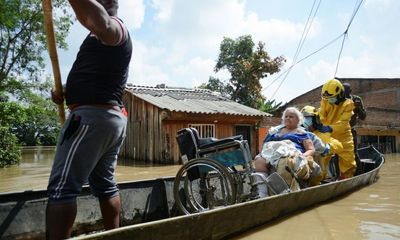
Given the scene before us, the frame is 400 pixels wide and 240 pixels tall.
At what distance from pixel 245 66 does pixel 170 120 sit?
43.0 ft

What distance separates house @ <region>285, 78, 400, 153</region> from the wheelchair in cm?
2091

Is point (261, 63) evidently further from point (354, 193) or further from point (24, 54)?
point (354, 193)

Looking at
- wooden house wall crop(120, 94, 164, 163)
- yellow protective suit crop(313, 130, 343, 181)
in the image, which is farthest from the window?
yellow protective suit crop(313, 130, 343, 181)

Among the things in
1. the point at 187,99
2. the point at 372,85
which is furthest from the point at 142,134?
the point at 372,85

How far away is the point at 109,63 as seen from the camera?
228 centimetres

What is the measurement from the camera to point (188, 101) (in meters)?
18.1

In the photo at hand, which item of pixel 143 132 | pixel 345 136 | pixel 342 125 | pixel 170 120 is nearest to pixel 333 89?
pixel 342 125

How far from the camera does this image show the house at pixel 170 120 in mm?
15484

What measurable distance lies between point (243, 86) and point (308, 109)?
71.3 feet

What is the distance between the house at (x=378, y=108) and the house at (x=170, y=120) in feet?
31.4

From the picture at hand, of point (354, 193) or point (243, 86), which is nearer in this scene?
point (354, 193)

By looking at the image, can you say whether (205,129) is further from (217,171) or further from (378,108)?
(378,108)

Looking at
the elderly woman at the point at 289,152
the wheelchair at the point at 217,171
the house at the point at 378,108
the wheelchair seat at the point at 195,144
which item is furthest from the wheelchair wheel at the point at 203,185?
the house at the point at 378,108

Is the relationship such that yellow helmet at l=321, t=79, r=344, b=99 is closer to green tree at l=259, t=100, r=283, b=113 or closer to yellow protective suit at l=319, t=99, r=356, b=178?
yellow protective suit at l=319, t=99, r=356, b=178
